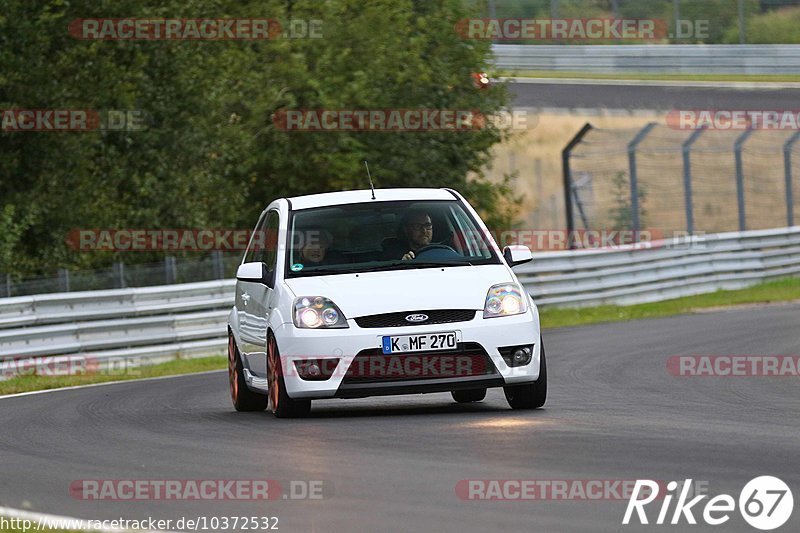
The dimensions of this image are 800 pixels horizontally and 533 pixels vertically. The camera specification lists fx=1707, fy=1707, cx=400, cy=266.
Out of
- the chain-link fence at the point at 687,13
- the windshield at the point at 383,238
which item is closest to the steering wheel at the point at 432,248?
the windshield at the point at 383,238

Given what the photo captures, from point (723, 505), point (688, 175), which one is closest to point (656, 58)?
A: point (688, 175)

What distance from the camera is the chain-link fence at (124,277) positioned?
2020cm

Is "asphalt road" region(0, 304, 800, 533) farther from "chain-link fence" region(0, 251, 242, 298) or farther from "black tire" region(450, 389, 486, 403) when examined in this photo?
"chain-link fence" region(0, 251, 242, 298)

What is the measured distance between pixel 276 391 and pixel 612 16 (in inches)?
1373

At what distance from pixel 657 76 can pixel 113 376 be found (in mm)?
29544

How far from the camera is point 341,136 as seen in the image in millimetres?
31047

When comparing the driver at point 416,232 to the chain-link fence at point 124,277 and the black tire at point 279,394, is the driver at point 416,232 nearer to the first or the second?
the black tire at point 279,394

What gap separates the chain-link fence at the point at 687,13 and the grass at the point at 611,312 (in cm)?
1496

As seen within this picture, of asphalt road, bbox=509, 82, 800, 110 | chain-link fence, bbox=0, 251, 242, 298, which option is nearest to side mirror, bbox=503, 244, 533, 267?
chain-link fence, bbox=0, 251, 242, 298

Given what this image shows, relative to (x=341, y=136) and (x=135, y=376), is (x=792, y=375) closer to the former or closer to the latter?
(x=135, y=376)

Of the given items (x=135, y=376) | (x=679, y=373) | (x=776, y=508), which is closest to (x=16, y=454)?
(x=776, y=508)

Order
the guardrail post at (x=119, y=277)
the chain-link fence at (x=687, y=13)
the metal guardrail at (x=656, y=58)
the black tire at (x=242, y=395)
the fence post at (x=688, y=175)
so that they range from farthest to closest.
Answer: the metal guardrail at (x=656, y=58) → the chain-link fence at (x=687, y=13) → the fence post at (x=688, y=175) → the guardrail post at (x=119, y=277) → the black tire at (x=242, y=395)

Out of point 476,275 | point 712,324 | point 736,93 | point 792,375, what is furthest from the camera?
point 736,93

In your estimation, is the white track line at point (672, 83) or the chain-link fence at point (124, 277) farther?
the white track line at point (672, 83)
